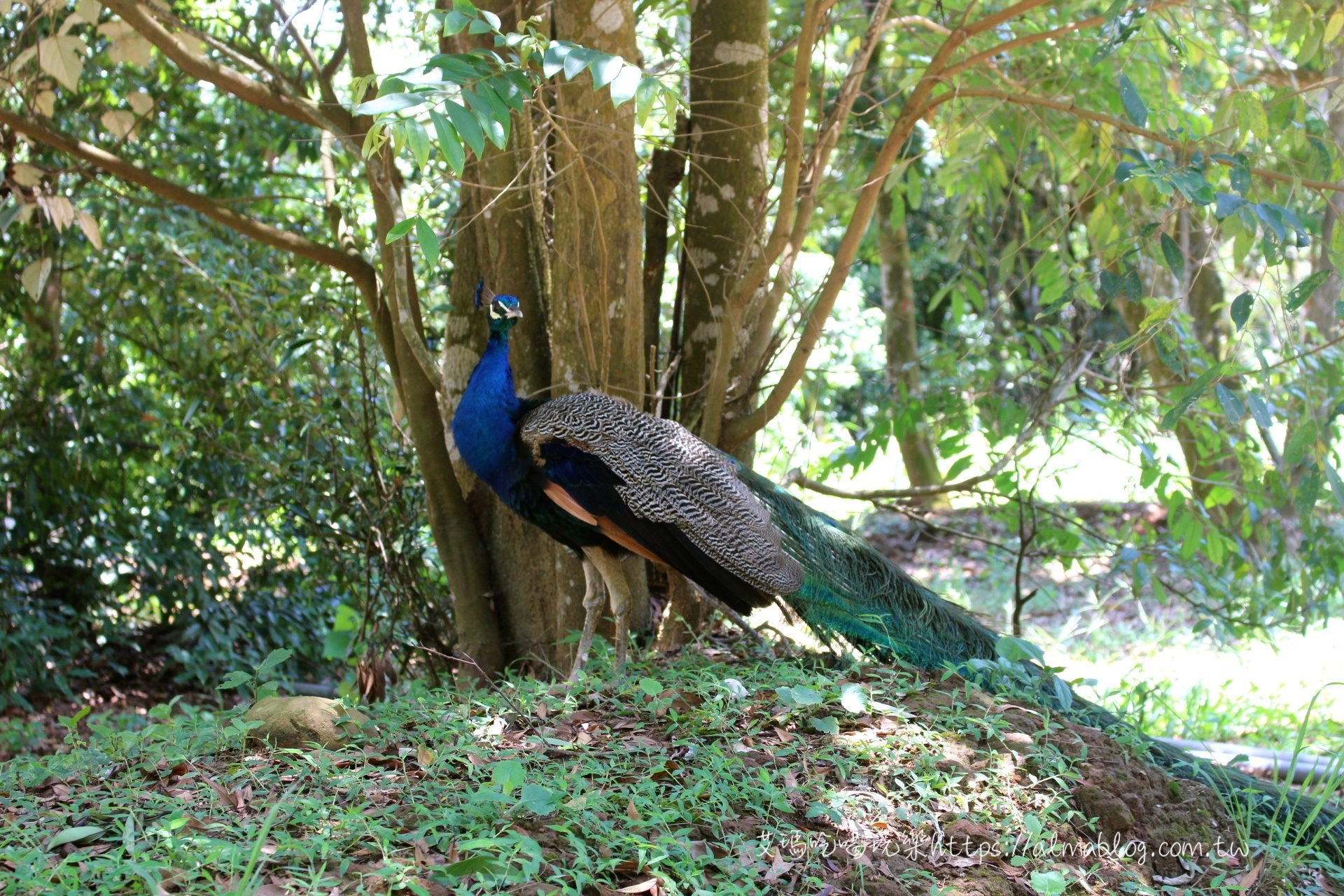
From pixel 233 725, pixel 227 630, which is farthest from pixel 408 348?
pixel 227 630

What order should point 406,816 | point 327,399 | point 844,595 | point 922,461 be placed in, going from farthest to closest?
1. point 922,461
2. point 327,399
3. point 844,595
4. point 406,816

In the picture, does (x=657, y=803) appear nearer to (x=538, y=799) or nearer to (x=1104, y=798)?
(x=538, y=799)

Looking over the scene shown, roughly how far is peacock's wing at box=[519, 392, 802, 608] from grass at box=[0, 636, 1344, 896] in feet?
1.34

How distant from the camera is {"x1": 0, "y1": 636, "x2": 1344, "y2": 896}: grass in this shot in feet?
7.13

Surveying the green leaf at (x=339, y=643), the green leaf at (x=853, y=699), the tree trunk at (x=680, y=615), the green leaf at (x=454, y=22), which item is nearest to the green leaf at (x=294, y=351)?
the green leaf at (x=339, y=643)

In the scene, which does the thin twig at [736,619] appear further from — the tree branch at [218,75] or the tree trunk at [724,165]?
the tree branch at [218,75]

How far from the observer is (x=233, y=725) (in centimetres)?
291

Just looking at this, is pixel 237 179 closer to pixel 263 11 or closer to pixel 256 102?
pixel 263 11

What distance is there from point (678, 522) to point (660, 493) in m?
0.12

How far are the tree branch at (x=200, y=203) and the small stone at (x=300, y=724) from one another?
2027mm

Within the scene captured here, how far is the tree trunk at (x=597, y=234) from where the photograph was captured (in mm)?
3900

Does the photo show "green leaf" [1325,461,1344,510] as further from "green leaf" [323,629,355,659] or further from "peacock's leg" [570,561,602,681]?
"green leaf" [323,629,355,659]

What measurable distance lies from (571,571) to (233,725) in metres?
1.75

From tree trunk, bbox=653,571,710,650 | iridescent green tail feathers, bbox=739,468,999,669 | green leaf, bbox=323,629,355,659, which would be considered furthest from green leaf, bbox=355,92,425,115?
green leaf, bbox=323,629,355,659
